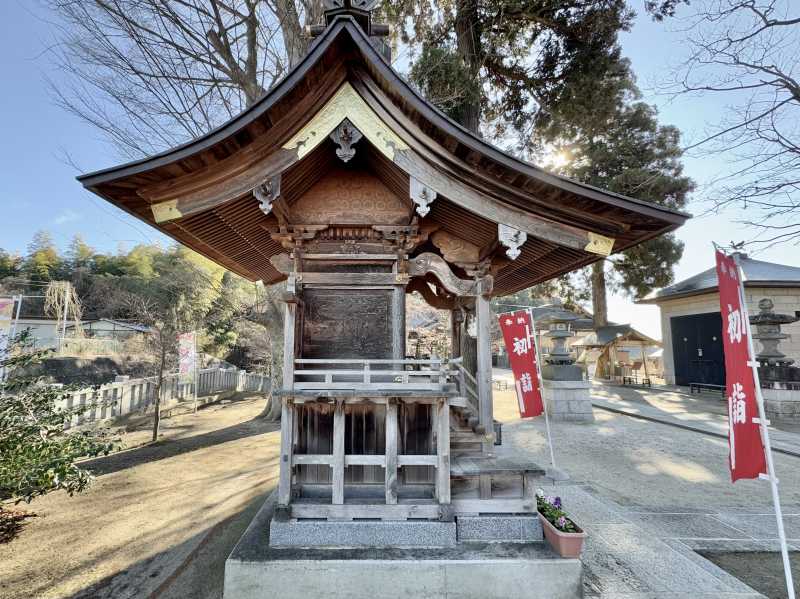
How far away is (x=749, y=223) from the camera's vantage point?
998 cm

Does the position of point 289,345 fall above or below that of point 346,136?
below

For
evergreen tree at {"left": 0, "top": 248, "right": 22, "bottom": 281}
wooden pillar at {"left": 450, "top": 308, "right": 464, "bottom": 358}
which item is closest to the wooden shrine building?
wooden pillar at {"left": 450, "top": 308, "right": 464, "bottom": 358}

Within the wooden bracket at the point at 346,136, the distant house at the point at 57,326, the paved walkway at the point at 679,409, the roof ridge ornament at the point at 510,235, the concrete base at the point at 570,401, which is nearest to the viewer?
the wooden bracket at the point at 346,136

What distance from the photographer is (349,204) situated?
16.3ft

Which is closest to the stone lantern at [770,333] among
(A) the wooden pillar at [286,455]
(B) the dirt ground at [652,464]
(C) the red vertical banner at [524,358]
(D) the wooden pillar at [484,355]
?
(B) the dirt ground at [652,464]

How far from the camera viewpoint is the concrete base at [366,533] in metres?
3.95

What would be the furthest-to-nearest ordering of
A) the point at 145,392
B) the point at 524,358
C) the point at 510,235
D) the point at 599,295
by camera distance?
the point at 599,295, the point at 145,392, the point at 524,358, the point at 510,235

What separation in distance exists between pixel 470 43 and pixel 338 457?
12773mm

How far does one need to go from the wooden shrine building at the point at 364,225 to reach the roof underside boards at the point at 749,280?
17.2 m

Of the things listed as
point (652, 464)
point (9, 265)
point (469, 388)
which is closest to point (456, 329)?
point (469, 388)

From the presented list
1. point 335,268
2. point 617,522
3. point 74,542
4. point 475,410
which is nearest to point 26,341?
point 74,542

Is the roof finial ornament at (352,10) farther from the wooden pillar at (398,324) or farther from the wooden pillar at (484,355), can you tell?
the wooden pillar at (484,355)

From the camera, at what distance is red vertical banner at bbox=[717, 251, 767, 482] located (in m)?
3.84

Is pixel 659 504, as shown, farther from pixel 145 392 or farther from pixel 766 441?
pixel 145 392
